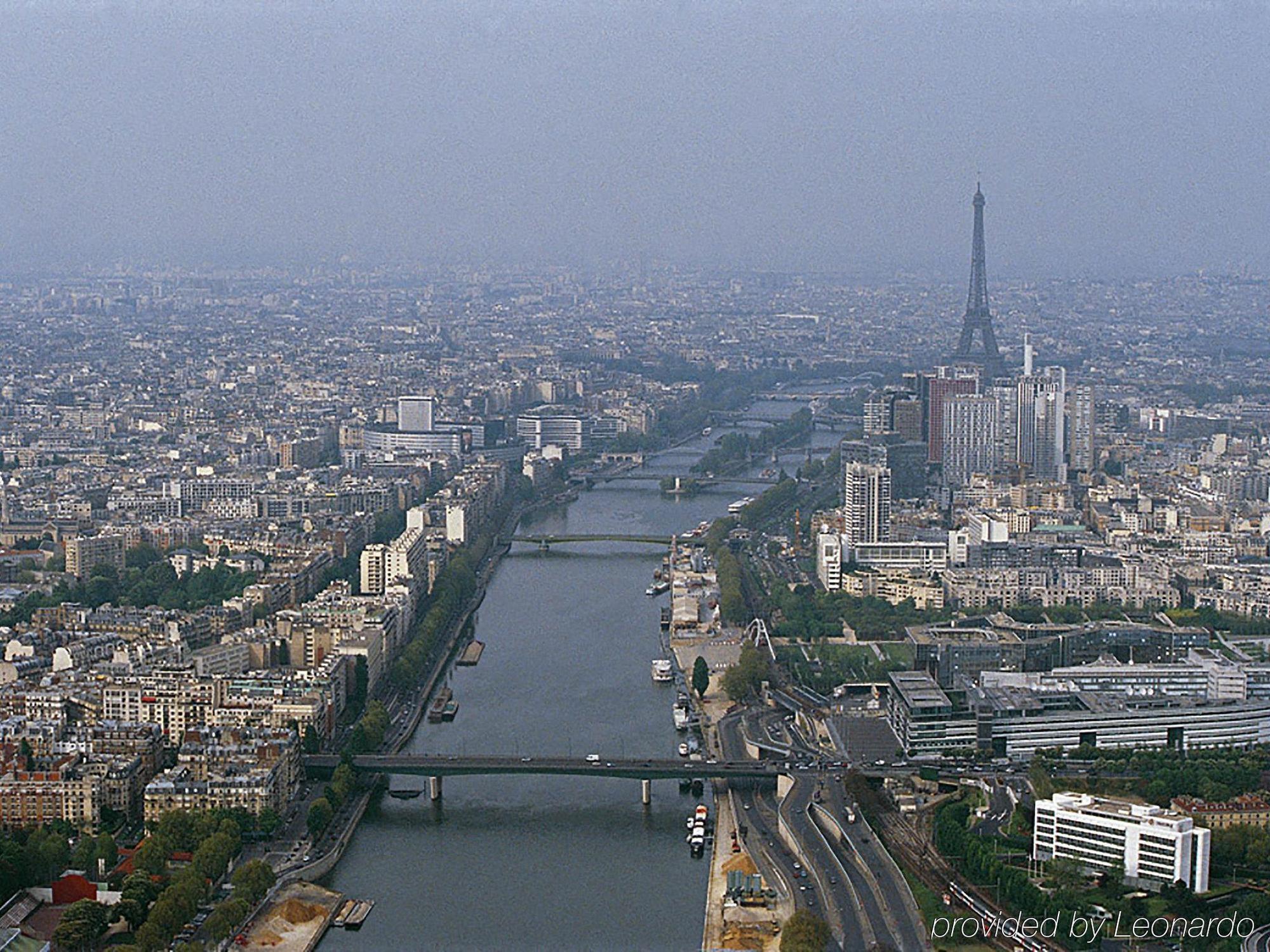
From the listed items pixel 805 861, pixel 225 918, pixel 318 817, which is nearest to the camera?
pixel 225 918

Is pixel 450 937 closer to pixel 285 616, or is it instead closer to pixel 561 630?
pixel 285 616

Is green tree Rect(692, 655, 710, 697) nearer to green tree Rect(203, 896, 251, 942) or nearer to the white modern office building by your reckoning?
the white modern office building

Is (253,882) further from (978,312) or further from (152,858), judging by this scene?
(978,312)

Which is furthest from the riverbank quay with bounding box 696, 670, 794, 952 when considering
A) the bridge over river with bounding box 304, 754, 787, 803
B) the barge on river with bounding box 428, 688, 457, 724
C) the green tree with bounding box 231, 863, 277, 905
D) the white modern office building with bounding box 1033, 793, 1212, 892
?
the barge on river with bounding box 428, 688, 457, 724

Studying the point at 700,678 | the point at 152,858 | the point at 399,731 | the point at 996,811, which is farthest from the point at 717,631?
the point at 152,858

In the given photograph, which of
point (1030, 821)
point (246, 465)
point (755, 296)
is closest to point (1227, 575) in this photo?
point (1030, 821)
